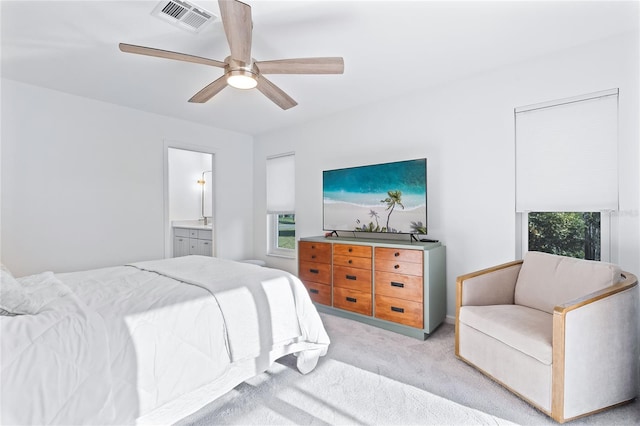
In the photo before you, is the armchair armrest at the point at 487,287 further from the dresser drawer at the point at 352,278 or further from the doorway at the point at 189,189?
the doorway at the point at 189,189

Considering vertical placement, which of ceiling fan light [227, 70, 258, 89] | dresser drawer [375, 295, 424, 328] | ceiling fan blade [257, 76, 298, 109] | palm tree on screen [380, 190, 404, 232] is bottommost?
dresser drawer [375, 295, 424, 328]

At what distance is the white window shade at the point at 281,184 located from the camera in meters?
4.62

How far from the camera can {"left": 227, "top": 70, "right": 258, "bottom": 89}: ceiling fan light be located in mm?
2047

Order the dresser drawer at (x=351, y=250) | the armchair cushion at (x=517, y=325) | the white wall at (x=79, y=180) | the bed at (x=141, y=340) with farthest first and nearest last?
the dresser drawer at (x=351, y=250)
the white wall at (x=79, y=180)
the armchair cushion at (x=517, y=325)
the bed at (x=141, y=340)

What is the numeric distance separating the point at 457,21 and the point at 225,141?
3.59 m

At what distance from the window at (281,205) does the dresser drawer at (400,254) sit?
1.89 meters

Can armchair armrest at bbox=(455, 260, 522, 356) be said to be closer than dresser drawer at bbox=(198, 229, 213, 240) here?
Yes

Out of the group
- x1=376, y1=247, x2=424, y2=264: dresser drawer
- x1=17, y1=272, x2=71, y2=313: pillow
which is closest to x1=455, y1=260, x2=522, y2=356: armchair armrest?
x1=376, y1=247, x2=424, y2=264: dresser drawer

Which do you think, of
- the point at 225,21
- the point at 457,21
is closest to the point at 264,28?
the point at 225,21

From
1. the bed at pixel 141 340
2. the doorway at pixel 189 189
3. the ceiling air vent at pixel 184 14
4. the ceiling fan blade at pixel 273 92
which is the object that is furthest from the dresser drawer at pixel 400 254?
the doorway at pixel 189 189

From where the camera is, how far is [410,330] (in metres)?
2.84

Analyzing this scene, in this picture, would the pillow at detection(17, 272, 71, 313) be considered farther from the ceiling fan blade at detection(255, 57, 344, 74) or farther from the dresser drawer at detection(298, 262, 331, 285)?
the dresser drawer at detection(298, 262, 331, 285)

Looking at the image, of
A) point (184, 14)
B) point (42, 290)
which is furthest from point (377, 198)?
point (42, 290)

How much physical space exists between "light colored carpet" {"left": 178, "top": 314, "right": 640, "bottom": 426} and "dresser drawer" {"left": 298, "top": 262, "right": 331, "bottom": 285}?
1022 mm
